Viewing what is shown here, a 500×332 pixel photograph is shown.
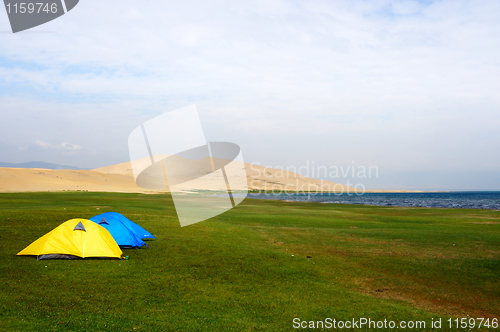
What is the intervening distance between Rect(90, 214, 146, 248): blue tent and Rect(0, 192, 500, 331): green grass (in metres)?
0.89

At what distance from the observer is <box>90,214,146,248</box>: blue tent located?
17.2 m

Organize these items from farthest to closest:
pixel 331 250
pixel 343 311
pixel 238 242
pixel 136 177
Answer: pixel 136 177 → pixel 238 242 → pixel 331 250 → pixel 343 311

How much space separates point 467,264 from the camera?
15.9 metres

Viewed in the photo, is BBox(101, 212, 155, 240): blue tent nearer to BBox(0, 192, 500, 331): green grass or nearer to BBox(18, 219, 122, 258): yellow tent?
BBox(0, 192, 500, 331): green grass

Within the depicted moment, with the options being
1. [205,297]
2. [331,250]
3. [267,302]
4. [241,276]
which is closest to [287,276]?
[241,276]

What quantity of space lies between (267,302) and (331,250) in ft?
29.7

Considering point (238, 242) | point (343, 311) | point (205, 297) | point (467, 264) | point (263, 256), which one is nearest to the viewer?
point (343, 311)

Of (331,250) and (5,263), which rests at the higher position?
(5,263)

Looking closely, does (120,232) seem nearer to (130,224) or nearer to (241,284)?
(130,224)

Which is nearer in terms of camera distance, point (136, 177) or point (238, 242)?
point (238, 242)

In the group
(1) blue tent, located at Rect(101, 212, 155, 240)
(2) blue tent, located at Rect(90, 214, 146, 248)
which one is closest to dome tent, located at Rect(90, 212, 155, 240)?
(1) blue tent, located at Rect(101, 212, 155, 240)

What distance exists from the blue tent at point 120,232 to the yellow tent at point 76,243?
1.72 m

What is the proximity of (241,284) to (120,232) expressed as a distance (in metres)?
8.09

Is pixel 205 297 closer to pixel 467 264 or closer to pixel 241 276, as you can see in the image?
pixel 241 276
